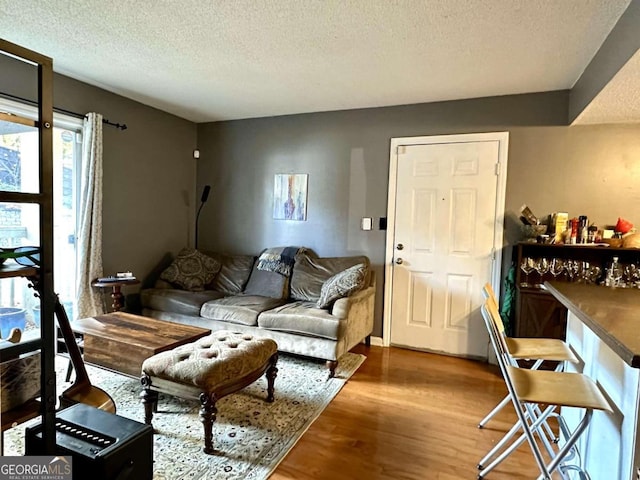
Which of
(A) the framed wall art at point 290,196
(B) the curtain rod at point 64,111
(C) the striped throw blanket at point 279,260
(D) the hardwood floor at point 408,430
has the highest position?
(B) the curtain rod at point 64,111

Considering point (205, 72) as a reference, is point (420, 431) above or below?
below

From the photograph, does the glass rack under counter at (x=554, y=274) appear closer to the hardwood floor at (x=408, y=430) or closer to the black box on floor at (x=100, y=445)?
the hardwood floor at (x=408, y=430)

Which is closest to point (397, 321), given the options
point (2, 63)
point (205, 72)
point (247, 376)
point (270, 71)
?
point (247, 376)

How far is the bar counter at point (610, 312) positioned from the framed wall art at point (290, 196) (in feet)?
8.50

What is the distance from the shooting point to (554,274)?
121 inches

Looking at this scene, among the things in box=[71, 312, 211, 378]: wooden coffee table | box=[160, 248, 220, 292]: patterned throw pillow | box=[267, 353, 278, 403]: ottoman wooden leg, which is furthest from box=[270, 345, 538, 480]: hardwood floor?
box=[160, 248, 220, 292]: patterned throw pillow

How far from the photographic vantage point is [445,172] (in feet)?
11.6

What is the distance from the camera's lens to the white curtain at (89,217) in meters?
3.32

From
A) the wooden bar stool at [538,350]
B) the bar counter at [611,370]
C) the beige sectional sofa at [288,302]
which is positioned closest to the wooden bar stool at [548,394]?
the bar counter at [611,370]

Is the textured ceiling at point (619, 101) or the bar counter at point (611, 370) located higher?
the textured ceiling at point (619, 101)

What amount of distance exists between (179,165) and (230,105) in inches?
40.4

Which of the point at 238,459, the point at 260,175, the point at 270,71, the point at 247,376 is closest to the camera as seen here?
the point at 238,459

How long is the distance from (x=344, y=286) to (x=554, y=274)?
67.6 inches

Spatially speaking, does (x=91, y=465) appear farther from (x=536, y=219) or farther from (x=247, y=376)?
(x=536, y=219)
